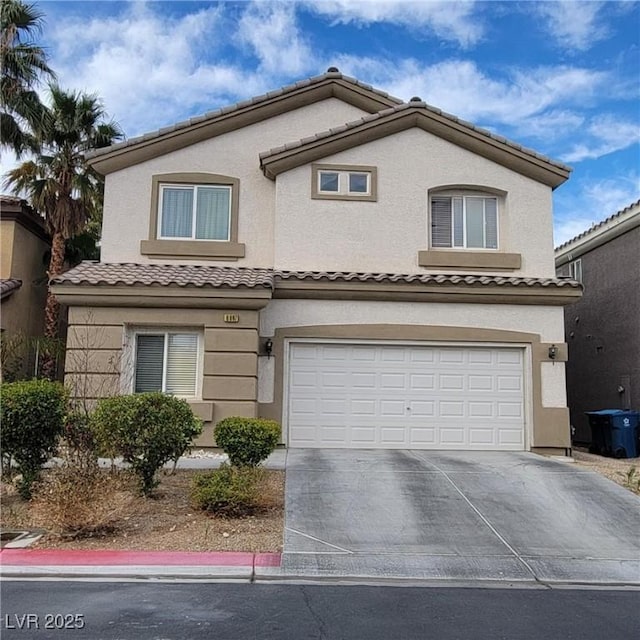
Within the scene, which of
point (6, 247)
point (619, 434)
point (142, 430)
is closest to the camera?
point (142, 430)

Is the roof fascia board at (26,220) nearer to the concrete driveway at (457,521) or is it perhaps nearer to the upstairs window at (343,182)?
the upstairs window at (343,182)

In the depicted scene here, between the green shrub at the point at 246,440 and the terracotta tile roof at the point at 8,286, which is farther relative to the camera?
the terracotta tile roof at the point at 8,286

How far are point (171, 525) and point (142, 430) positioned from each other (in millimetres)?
1338

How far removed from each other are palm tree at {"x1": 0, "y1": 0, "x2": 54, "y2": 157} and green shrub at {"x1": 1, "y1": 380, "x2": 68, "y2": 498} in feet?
39.5

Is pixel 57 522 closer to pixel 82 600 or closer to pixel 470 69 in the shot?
pixel 82 600

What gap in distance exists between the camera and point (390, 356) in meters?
13.7

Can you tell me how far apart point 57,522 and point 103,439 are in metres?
1.31

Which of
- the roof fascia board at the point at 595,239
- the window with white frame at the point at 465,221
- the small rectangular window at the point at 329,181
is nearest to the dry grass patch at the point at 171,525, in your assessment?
the small rectangular window at the point at 329,181

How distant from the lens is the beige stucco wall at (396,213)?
14.5 m

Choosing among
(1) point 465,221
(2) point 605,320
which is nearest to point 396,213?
(1) point 465,221

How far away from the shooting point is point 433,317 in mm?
13766

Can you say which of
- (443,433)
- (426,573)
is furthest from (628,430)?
(426,573)

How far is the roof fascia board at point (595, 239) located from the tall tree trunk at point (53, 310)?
50.0ft

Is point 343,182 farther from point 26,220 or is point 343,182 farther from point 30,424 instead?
point 26,220
